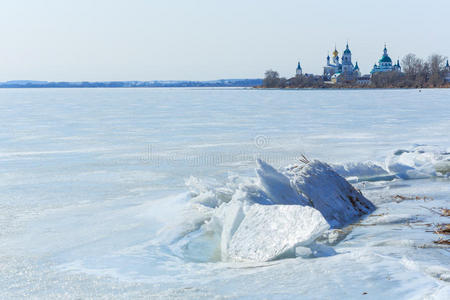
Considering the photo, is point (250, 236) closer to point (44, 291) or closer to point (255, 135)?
point (44, 291)

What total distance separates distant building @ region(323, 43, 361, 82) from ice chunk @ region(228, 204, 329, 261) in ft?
481

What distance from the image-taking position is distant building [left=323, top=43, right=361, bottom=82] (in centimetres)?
14938

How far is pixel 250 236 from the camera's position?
159 inches

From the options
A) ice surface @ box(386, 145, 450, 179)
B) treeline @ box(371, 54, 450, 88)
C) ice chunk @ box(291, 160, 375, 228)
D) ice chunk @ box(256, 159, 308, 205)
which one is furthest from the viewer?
treeline @ box(371, 54, 450, 88)

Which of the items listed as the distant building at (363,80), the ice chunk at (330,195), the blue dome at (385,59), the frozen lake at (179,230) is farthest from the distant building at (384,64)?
the ice chunk at (330,195)

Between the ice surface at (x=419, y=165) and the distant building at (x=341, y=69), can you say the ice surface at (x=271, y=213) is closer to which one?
the ice surface at (x=419, y=165)

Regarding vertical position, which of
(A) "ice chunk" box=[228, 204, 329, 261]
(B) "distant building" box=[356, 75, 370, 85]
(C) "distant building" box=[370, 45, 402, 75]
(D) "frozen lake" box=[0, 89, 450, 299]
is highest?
(C) "distant building" box=[370, 45, 402, 75]

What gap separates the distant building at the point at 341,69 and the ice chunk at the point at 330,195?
14470 centimetres

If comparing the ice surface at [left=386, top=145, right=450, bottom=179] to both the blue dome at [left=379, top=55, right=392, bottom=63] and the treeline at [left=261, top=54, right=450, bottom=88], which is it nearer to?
the treeline at [left=261, top=54, right=450, bottom=88]

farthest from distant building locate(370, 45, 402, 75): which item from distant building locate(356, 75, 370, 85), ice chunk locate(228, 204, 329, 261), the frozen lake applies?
ice chunk locate(228, 204, 329, 261)

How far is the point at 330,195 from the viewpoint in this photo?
17.9 feet

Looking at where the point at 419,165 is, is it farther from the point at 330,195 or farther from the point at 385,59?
the point at 385,59

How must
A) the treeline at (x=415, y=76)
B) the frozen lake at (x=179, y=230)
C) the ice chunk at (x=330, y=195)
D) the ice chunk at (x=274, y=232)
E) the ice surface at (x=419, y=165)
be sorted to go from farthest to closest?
the treeline at (x=415, y=76), the ice surface at (x=419, y=165), the ice chunk at (x=330, y=195), the ice chunk at (x=274, y=232), the frozen lake at (x=179, y=230)

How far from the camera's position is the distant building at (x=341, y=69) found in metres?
149
